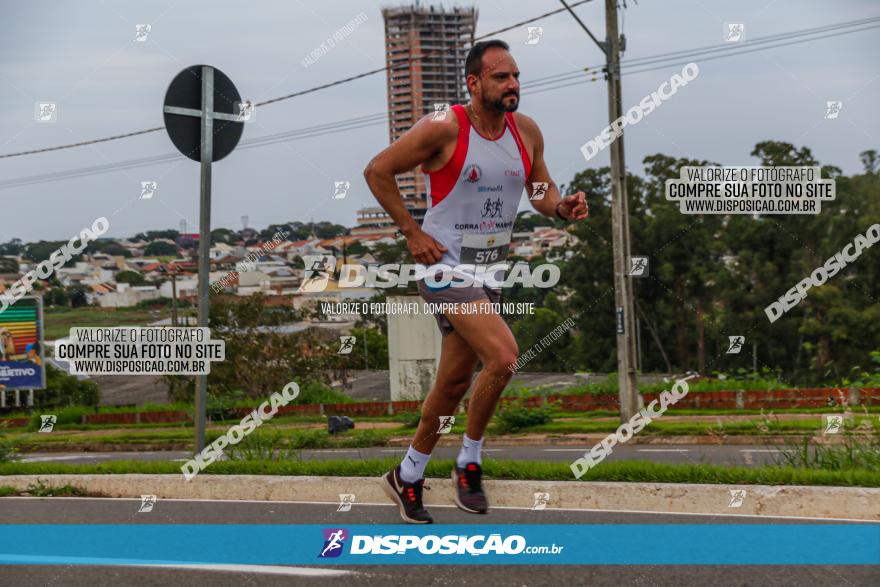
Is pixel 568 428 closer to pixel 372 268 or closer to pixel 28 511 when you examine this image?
pixel 28 511

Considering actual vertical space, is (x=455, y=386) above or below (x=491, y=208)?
below

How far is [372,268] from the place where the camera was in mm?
38938

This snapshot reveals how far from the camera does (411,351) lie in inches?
1150

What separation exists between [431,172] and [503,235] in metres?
0.46

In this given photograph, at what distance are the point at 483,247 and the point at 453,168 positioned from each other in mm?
410

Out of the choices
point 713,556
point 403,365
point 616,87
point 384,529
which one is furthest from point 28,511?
point 403,365

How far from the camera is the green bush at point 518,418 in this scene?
2109 centimetres

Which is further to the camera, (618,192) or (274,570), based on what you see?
(618,192)

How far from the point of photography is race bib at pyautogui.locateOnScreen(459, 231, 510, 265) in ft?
15.7

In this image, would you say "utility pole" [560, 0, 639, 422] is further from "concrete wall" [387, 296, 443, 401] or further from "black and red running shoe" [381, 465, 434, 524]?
"black and red running shoe" [381, 465, 434, 524]

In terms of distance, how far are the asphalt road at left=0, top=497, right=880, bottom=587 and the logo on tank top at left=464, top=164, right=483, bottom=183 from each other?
159cm

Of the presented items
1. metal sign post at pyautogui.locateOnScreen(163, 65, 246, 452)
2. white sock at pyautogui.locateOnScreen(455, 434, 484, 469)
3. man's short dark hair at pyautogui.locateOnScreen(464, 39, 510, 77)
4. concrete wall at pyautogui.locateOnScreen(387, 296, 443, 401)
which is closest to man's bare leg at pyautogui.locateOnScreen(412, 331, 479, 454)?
white sock at pyautogui.locateOnScreen(455, 434, 484, 469)

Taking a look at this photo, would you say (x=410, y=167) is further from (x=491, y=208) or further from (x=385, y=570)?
(x=385, y=570)

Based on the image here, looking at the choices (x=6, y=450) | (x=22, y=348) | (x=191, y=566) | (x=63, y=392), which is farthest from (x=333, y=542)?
(x=63, y=392)
